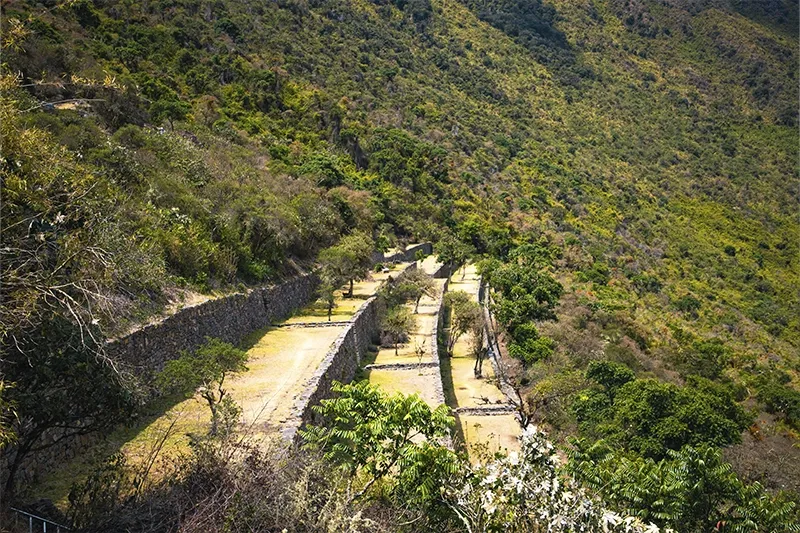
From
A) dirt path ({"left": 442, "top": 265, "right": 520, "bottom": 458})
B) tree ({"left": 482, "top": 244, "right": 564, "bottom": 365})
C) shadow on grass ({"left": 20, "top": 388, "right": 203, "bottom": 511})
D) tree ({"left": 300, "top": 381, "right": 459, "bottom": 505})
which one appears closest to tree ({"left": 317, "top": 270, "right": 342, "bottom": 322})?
dirt path ({"left": 442, "top": 265, "right": 520, "bottom": 458})

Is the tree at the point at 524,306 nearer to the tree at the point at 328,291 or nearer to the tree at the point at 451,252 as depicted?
the tree at the point at 451,252

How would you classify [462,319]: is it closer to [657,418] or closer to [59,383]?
[657,418]

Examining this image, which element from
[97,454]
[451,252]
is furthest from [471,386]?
[451,252]

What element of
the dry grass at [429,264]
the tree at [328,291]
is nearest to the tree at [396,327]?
the tree at [328,291]

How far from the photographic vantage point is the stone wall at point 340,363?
12.7 meters

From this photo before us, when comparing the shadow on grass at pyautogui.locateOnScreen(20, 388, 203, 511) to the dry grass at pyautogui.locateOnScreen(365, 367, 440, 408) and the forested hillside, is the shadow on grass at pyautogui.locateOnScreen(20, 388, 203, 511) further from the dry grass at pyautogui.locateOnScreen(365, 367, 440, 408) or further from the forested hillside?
the dry grass at pyautogui.locateOnScreen(365, 367, 440, 408)

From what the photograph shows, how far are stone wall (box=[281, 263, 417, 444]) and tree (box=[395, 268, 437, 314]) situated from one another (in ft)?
12.3

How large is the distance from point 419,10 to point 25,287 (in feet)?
422

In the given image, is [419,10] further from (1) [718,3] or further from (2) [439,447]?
(2) [439,447]

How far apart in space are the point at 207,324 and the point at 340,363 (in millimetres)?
4182

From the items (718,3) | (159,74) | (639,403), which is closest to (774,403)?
(639,403)

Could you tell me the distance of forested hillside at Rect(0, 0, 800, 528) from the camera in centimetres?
895

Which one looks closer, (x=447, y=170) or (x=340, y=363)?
(x=340, y=363)

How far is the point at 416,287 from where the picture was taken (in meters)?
34.9
